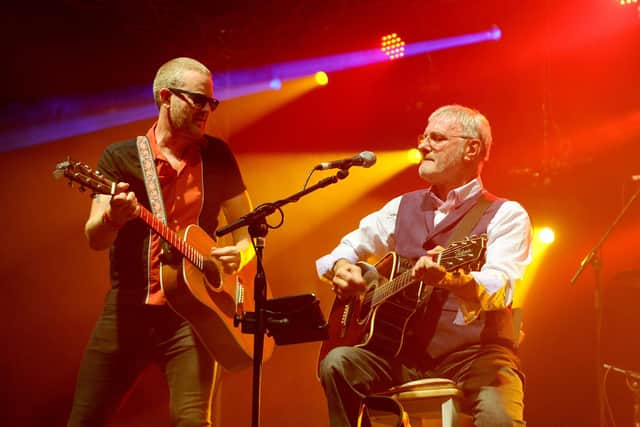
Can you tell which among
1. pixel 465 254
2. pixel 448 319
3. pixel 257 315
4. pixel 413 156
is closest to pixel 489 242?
pixel 465 254

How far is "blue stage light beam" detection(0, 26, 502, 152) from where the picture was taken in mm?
5949

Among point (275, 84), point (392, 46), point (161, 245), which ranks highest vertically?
point (392, 46)

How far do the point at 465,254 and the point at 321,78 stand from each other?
4.53 metres

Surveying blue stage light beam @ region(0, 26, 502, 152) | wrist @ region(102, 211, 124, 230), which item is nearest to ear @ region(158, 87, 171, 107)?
wrist @ region(102, 211, 124, 230)

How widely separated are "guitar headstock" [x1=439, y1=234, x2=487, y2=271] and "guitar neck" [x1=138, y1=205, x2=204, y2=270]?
1295 millimetres

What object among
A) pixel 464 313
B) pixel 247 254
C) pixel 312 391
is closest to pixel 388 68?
pixel 312 391

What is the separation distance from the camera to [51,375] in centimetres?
565

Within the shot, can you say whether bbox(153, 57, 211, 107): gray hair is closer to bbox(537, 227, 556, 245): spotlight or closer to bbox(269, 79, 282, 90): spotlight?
bbox(269, 79, 282, 90): spotlight

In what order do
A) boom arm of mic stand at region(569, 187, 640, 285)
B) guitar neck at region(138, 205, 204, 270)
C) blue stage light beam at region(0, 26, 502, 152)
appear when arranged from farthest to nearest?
blue stage light beam at region(0, 26, 502, 152) < boom arm of mic stand at region(569, 187, 640, 285) < guitar neck at region(138, 205, 204, 270)

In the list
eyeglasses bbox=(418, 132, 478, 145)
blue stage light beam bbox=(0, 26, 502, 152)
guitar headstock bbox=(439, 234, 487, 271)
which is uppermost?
blue stage light beam bbox=(0, 26, 502, 152)

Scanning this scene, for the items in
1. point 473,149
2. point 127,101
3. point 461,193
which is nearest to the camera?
point 461,193

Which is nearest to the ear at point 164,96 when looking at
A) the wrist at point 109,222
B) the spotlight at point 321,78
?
the wrist at point 109,222

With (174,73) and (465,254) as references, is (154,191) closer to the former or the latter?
(174,73)

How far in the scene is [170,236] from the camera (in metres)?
3.48
